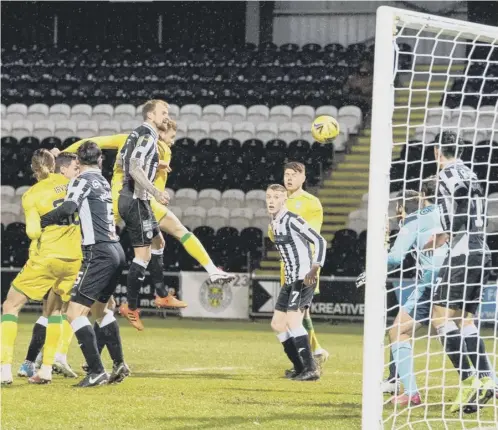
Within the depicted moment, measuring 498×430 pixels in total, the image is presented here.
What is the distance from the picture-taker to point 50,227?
8297mm

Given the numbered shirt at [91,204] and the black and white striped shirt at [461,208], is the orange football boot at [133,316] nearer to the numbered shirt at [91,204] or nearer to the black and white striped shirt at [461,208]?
the numbered shirt at [91,204]

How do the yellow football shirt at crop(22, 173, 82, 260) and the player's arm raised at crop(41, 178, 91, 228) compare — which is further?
the yellow football shirt at crop(22, 173, 82, 260)

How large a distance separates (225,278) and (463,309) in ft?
8.02

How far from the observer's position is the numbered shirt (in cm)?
777

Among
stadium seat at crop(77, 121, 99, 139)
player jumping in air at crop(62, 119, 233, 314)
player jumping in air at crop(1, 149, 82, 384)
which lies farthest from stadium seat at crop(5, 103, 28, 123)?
player jumping in air at crop(1, 149, 82, 384)

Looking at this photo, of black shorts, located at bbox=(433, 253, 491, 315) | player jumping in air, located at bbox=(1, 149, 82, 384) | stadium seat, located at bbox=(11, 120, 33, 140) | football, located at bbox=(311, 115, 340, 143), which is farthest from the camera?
stadium seat, located at bbox=(11, 120, 33, 140)

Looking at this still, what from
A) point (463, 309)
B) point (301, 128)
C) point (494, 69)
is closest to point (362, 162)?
point (301, 128)

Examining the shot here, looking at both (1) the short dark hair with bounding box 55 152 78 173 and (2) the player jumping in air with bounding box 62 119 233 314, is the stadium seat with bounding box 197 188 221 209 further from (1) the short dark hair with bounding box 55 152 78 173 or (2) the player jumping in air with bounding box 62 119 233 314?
(1) the short dark hair with bounding box 55 152 78 173

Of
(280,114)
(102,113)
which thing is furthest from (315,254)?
(102,113)

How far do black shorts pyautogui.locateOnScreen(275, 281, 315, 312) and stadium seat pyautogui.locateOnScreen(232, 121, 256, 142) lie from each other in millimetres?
12165

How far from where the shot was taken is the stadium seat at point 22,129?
848 inches

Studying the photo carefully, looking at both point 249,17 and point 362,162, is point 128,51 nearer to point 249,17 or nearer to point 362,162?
point 249,17

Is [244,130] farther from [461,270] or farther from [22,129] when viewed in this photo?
[461,270]

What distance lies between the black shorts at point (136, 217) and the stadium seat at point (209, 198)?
10.5 metres
